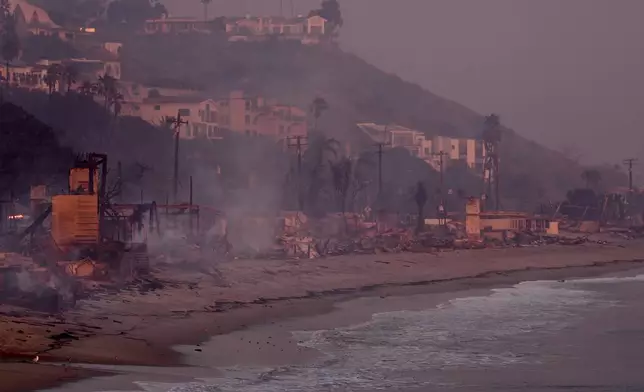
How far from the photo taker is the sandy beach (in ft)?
70.4

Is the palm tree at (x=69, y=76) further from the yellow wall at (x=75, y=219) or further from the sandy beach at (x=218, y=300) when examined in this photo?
the yellow wall at (x=75, y=219)

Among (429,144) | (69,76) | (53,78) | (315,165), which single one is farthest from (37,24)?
(315,165)

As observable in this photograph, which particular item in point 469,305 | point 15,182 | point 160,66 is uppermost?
point 160,66

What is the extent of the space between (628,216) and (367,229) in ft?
198

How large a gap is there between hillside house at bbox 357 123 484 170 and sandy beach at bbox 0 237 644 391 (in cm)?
9168

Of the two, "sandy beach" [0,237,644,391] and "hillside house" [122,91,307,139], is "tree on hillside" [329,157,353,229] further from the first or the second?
"hillside house" [122,91,307,139]

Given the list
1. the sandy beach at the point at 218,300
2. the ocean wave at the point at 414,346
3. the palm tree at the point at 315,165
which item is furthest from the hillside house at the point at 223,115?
the ocean wave at the point at 414,346

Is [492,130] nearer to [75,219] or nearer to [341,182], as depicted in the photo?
[341,182]

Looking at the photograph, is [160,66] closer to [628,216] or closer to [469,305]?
[628,216]

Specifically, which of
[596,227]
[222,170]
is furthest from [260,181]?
[596,227]

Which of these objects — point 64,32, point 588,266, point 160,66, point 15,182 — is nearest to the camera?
point 15,182

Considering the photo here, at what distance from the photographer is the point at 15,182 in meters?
49.8

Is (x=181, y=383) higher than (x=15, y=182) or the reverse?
the reverse

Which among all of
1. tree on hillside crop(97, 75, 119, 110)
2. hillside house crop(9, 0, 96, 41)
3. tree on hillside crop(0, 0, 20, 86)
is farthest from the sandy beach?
hillside house crop(9, 0, 96, 41)
